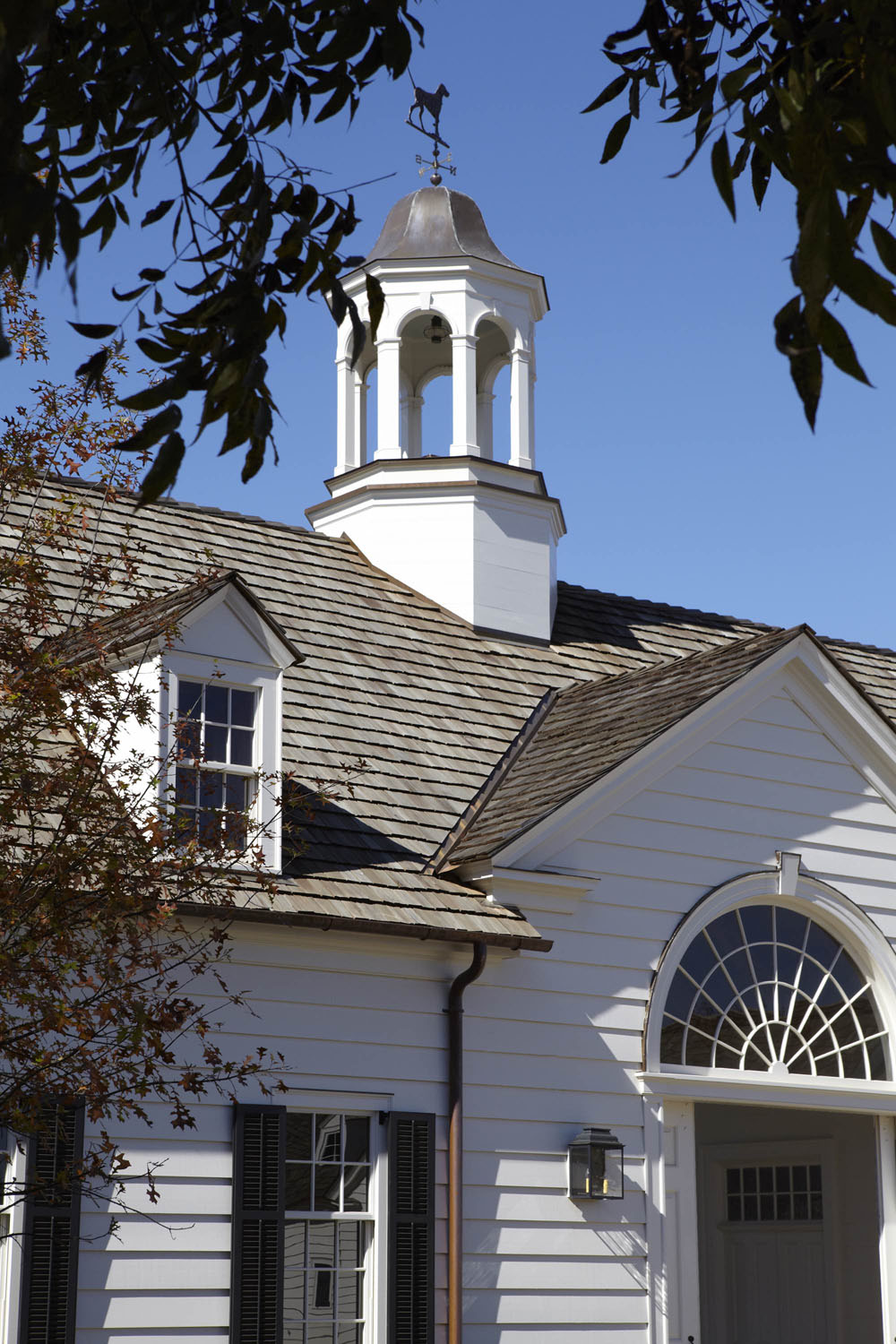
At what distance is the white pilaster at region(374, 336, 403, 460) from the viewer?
1673 centimetres

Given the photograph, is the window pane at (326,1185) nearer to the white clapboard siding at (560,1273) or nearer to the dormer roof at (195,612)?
the white clapboard siding at (560,1273)

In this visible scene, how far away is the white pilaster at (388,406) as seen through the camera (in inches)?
659

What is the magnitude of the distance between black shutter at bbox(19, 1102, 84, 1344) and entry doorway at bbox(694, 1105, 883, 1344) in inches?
248

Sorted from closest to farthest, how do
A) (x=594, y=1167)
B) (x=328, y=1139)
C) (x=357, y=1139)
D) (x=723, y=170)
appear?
(x=723, y=170) < (x=328, y=1139) < (x=357, y=1139) < (x=594, y=1167)

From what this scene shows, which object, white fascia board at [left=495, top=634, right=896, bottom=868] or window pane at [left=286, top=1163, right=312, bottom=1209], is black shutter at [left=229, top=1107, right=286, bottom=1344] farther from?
white fascia board at [left=495, top=634, right=896, bottom=868]

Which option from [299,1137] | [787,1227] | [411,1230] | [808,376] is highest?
[808,376]

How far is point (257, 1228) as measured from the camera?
10320mm

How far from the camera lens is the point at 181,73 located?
496cm

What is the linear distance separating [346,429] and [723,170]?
44.5ft

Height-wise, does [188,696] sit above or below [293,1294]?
above

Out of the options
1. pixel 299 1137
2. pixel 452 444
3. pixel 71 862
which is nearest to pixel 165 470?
pixel 71 862

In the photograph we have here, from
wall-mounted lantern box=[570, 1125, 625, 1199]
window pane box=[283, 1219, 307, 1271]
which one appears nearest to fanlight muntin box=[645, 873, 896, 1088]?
wall-mounted lantern box=[570, 1125, 625, 1199]

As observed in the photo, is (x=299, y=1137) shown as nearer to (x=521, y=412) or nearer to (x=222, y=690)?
(x=222, y=690)

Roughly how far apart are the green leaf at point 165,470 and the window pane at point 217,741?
7.20 m
